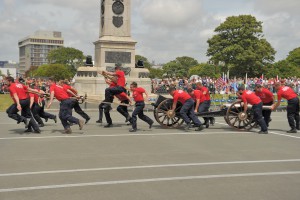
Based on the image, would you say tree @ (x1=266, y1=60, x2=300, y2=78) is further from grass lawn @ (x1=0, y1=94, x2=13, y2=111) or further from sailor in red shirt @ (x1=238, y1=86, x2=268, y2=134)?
sailor in red shirt @ (x1=238, y1=86, x2=268, y2=134)

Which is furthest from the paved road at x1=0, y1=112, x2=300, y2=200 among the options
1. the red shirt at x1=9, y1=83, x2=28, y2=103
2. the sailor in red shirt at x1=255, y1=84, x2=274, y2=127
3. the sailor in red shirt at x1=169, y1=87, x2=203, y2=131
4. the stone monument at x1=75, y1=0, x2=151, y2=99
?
the stone monument at x1=75, y1=0, x2=151, y2=99

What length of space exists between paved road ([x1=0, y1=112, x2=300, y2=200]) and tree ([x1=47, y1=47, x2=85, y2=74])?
109251 mm

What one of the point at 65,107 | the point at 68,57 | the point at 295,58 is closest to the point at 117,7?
the point at 65,107

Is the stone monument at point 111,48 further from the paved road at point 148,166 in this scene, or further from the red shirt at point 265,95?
the paved road at point 148,166

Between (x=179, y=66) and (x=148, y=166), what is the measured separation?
485 ft

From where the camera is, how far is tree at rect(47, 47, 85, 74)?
120 meters

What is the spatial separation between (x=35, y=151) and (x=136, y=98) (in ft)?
15.3

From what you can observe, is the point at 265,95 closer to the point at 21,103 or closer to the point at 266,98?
the point at 266,98

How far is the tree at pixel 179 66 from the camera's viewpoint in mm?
152875

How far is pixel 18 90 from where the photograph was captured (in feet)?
39.3

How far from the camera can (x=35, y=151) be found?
363 inches

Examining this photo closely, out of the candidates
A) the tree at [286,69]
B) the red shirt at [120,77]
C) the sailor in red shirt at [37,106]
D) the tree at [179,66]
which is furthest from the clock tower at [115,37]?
the tree at [179,66]

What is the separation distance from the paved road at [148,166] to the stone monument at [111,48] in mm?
16561

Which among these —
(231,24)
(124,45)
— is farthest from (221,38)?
(124,45)
